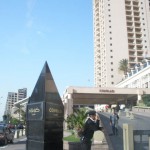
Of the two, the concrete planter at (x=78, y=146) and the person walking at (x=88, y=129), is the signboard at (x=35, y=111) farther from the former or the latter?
the concrete planter at (x=78, y=146)

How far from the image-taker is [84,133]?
9141 millimetres

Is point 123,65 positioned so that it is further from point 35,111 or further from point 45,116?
point 45,116

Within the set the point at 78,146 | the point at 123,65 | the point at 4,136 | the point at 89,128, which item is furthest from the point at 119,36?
the point at 89,128

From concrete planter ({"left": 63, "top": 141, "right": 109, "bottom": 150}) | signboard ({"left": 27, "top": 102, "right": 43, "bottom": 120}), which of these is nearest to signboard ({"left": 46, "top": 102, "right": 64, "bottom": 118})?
signboard ({"left": 27, "top": 102, "right": 43, "bottom": 120})

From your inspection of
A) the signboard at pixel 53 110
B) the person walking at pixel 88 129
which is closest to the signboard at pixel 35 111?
the signboard at pixel 53 110

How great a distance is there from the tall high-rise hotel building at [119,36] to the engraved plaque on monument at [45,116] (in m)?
91.9

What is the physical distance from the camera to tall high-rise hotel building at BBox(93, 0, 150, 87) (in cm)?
10069

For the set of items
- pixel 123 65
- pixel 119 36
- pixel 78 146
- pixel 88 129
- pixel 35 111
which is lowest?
pixel 78 146

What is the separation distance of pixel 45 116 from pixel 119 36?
98.6 metres

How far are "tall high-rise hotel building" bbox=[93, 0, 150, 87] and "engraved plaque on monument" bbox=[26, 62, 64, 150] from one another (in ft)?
302

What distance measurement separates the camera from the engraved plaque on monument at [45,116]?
22.7ft

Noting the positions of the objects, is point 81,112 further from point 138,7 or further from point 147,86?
point 138,7

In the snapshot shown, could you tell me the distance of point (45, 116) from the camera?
6.91m

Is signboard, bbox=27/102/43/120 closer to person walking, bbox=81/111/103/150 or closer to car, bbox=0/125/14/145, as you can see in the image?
person walking, bbox=81/111/103/150
